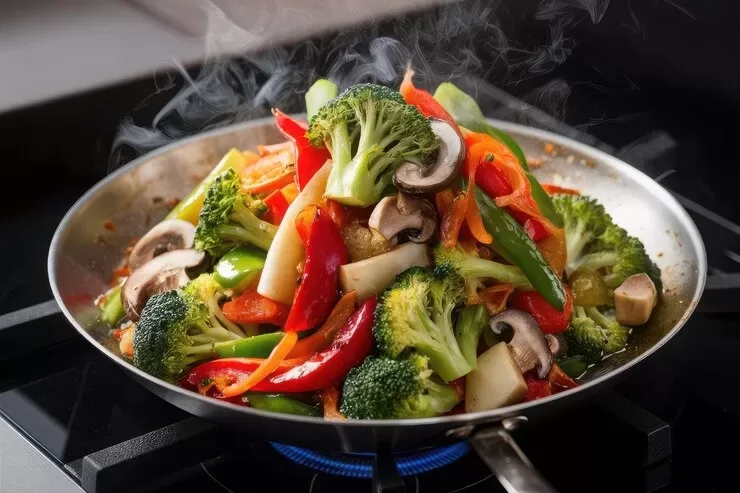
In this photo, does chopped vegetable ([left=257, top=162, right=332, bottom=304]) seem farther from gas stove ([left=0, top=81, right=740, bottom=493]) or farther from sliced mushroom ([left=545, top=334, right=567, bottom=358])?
sliced mushroom ([left=545, top=334, right=567, bottom=358])

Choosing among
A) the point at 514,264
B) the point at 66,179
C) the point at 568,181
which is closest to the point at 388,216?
the point at 514,264

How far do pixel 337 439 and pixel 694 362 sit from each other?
37.4 inches

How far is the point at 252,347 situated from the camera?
1.50 metres

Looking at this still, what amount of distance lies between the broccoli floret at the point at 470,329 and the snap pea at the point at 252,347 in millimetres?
338

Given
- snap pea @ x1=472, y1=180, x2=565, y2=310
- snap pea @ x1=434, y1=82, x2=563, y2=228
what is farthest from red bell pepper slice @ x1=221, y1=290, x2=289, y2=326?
snap pea @ x1=434, y1=82, x2=563, y2=228

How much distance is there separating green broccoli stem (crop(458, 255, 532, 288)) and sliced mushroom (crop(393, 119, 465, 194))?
0.50 ft

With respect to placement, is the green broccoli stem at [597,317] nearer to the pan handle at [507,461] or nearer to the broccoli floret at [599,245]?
the broccoli floret at [599,245]

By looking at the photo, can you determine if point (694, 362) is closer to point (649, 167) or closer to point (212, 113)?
point (649, 167)

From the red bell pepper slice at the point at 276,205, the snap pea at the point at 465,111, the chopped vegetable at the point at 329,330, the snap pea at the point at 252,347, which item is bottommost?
the snap pea at the point at 252,347

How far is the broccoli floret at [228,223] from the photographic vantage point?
1599 mm

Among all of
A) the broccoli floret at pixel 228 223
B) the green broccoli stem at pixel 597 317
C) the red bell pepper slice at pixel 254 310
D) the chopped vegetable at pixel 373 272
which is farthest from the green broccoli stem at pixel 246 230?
the green broccoli stem at pixel 597 317

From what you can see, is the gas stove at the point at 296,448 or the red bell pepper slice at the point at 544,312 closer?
the gas stove at the point at 296,448

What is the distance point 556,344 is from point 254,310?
0.59 metres

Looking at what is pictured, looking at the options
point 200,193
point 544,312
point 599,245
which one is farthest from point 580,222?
point 200,193
